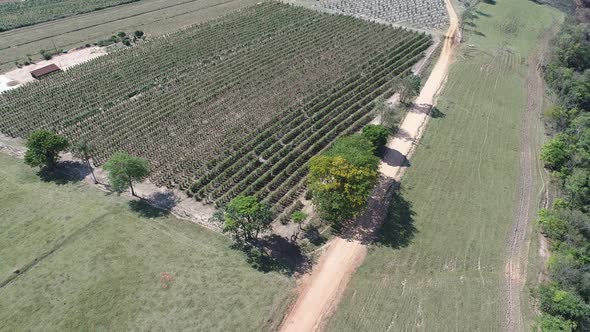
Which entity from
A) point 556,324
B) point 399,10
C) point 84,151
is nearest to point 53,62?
point 84,151

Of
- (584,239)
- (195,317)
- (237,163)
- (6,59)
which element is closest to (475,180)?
(584,239)

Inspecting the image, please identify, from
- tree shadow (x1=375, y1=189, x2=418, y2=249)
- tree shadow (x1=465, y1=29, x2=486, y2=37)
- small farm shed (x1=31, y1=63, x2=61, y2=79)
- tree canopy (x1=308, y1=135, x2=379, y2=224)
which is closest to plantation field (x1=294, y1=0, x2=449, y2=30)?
tree shadow (x1=465, y1=29, x2=486, y2=37)

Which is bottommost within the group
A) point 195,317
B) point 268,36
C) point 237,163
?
point 195,317

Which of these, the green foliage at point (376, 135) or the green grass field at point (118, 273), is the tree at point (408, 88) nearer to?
the green foliage at point (376, 135)

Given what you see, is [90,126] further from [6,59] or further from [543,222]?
[543,222]

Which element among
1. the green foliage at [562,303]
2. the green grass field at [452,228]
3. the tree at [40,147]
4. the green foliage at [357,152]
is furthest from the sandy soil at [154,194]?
the green foliage at [562,303]
